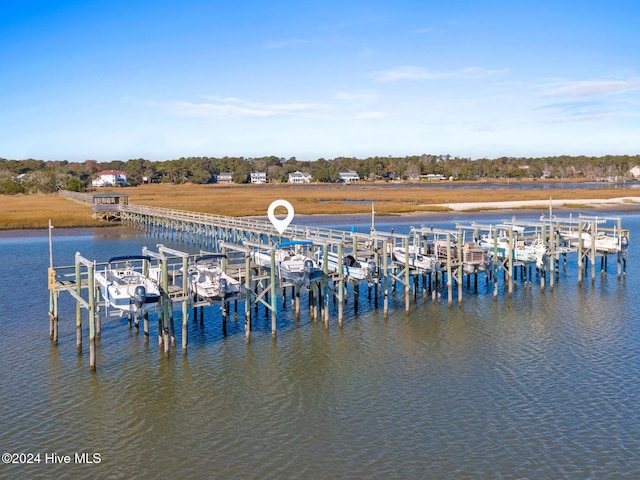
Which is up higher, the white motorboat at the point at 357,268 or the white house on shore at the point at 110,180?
the white house on shore at the point at 110,180

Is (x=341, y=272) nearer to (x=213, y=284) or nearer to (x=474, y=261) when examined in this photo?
(x=213, y=284)

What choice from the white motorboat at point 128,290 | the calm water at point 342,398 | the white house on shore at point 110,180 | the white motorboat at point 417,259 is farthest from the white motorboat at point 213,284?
the white house on shore at point 110,180

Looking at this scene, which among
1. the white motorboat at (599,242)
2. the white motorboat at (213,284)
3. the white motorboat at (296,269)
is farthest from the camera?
the white motorboat at (599,242)

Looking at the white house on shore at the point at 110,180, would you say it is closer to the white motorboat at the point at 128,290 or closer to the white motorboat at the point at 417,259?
the white motorboat at the point at 417,259

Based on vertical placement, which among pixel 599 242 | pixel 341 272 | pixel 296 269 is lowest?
pixel 341 272

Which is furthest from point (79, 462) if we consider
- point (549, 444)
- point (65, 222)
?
point (65, 222)

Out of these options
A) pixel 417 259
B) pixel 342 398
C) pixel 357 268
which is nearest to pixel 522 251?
pixel 417 259
